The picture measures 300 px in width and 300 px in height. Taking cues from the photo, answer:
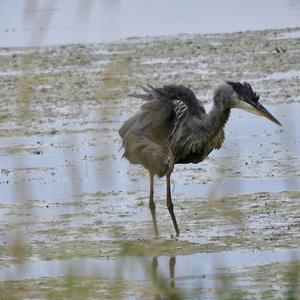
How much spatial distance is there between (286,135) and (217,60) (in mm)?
5219

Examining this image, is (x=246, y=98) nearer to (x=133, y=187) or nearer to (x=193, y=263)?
(x=133, y=187)

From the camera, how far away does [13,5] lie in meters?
25.7

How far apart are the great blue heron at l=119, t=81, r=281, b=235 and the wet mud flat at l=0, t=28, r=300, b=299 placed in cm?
37

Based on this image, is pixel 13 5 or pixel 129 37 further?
pixel 13 5

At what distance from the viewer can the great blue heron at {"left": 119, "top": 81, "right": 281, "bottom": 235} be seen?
10.2 m

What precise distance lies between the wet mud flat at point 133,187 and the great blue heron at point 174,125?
0.37 m

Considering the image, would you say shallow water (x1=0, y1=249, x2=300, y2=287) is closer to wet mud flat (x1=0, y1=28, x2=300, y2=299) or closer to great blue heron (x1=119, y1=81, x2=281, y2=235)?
wet mud flat (x1=0, y1=28, x2=300, y2=299)

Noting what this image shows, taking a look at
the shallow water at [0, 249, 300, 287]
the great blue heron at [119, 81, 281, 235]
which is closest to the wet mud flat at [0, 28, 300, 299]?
the shallow water at [0, 249, 300, 287]

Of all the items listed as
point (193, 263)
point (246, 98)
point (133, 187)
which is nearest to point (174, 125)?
point (246, 98)

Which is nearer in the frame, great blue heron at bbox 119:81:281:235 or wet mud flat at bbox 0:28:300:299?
wet mud flat at bbox 0:28:300:299

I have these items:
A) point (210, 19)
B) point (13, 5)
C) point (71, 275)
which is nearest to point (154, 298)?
point (71, 275)

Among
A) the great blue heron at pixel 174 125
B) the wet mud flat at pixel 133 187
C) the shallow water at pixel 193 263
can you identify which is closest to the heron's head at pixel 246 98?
the great blue heron at pixel 174 125

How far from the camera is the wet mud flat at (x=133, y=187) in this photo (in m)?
6.19

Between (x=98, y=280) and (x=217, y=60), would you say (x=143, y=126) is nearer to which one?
(x=98, y=280)
